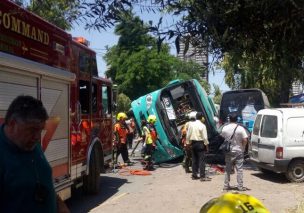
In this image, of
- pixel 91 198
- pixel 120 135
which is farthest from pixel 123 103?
pixel 91 198

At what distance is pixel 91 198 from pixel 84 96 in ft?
7.42

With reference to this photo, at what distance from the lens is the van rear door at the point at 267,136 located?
1320 centimetres

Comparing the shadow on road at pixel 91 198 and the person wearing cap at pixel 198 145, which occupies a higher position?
the person wearing cap at pixel 198 145

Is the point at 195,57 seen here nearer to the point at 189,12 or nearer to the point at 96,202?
the point at 189,12

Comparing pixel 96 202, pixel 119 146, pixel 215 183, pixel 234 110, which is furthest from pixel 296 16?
pixel 234 110

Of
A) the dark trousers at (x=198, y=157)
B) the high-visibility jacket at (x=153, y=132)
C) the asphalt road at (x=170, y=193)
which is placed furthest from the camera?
the high-visibility jacket at (x=153, y=132)

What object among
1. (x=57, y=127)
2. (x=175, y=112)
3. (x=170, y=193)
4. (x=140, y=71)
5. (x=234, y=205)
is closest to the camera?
(x=234, y=205)

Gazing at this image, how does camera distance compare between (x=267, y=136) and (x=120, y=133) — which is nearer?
(x=267, y=136)

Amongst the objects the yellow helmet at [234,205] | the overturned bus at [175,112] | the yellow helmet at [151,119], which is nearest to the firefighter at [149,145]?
the yellow helmet at [151,119]

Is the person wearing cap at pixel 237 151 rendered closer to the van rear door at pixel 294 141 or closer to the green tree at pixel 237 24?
the van rear door at pixel 294 141

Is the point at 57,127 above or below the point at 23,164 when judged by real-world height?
above

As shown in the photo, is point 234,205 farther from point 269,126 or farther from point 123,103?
point 123,103

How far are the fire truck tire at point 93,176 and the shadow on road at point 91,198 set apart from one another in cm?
17

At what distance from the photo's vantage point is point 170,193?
38.6 ft
